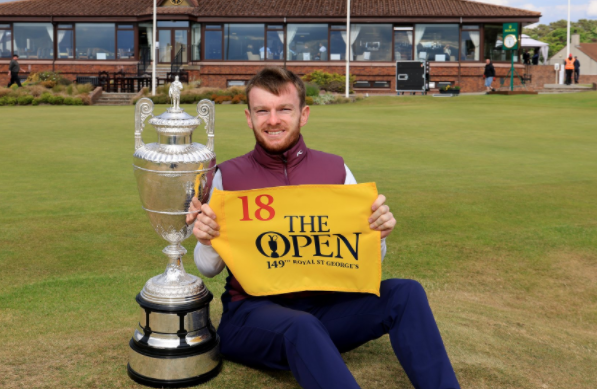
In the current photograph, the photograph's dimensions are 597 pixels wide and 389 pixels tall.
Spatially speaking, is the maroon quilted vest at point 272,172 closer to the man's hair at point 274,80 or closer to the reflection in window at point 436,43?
the man's hair at point 274,80

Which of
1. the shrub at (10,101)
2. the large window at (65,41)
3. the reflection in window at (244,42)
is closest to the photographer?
the shrub at (10,101)

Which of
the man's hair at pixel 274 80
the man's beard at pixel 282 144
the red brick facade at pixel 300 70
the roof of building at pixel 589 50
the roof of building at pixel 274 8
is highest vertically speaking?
the roof of building at pixel 589 50

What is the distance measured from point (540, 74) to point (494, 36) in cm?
797

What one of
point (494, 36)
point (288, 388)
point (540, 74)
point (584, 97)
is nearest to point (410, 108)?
point (584, 97)

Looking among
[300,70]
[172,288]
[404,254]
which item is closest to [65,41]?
[300,70]

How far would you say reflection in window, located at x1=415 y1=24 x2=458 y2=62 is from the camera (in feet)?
139

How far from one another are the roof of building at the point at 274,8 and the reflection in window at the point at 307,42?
93 cm

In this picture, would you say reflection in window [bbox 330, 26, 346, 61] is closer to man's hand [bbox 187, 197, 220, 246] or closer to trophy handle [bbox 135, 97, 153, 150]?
trophy handle [bbox 135, 97, 153, 150]

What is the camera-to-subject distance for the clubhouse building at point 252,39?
42156mm

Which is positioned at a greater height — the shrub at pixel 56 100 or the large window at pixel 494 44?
the large window at pixel 494 44

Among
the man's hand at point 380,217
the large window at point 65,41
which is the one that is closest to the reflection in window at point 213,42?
the large window at point 65,41

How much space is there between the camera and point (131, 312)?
500cm

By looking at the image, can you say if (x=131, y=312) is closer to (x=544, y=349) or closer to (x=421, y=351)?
(x=421, y=351)

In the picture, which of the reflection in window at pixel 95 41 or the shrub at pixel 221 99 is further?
the reflection in window at pixel 95 41
